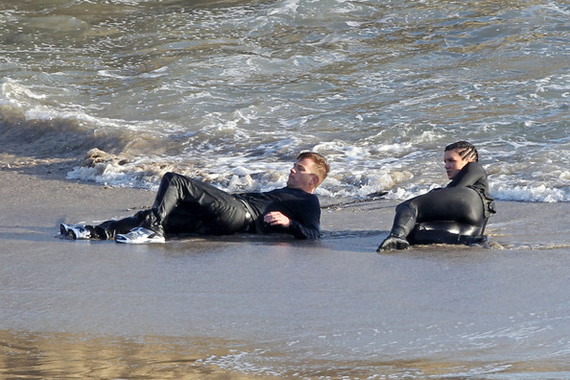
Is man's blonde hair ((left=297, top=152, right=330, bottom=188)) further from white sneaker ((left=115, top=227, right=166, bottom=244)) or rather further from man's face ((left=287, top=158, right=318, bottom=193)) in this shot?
white sneaker ((left=115, top=227, right=166, bottom=244))

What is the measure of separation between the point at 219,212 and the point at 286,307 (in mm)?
2204

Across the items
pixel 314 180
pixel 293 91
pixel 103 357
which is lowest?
pixel 103 357

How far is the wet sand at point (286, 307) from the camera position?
133 inches

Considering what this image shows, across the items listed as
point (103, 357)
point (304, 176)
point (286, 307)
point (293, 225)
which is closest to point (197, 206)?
point (293, 225)

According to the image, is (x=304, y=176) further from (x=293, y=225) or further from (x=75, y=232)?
(x=75, y=232)

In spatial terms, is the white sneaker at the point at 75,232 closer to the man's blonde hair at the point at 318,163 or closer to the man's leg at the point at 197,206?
the man's leg at the point at 197,206

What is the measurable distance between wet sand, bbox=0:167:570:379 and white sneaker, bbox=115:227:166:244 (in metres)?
0.15

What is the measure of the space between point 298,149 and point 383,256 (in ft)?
15.9

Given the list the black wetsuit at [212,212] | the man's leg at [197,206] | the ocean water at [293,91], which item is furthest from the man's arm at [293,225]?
the ocean water at [293,91]

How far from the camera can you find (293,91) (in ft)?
44.2

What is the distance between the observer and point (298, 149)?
10258 millimetres

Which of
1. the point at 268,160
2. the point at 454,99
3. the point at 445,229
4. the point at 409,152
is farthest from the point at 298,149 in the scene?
the point at 445,229

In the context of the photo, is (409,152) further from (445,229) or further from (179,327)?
(179,327)

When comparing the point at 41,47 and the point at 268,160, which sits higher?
the point at 41,47
